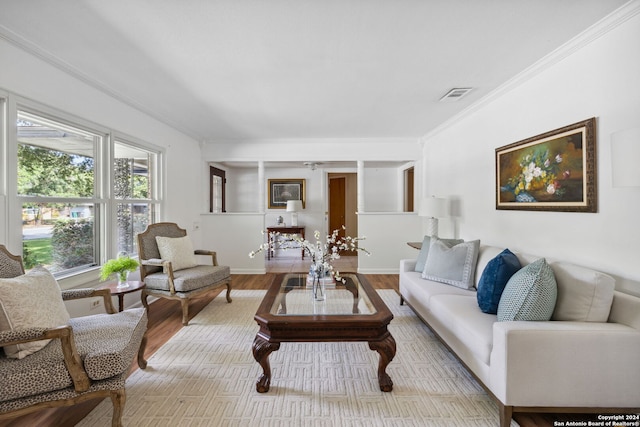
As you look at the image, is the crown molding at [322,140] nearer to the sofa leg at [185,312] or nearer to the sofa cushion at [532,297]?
the sofa leg at [185,312]

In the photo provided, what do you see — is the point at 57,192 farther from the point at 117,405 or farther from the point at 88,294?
the point at 117,405

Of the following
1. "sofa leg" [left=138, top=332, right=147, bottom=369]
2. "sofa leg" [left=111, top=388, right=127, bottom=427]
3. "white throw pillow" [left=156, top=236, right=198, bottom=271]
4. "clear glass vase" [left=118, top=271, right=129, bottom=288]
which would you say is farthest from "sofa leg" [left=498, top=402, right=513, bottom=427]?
"white throw pillow" [left=156, top=236, right=198, bottom=271]

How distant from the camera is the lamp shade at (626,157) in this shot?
4.25ft

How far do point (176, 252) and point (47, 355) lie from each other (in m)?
2.02

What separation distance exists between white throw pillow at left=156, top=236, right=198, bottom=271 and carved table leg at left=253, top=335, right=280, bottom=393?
1.90 meters

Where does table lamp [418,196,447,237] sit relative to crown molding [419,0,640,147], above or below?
below

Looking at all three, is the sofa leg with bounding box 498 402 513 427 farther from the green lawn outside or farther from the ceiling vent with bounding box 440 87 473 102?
the green lawn outside

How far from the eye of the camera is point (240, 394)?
77.3 inches

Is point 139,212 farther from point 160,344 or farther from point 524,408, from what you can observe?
point 524,408

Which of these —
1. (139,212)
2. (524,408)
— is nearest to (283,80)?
(139,212)

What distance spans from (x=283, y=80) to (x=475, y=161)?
242 centimetres

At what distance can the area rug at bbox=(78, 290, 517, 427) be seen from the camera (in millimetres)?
1745

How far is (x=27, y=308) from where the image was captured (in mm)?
1600

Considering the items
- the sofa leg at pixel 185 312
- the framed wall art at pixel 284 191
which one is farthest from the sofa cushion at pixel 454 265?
the framed wall art at pixel 284 191
